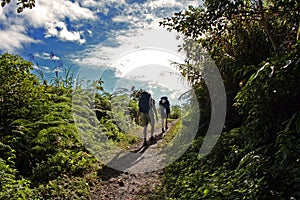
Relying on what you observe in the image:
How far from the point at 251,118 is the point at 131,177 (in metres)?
2.91

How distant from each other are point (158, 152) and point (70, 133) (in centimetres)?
241

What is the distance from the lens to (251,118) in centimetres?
513

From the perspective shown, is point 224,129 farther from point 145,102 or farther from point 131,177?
point 145,102

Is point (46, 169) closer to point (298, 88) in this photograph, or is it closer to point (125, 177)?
point (125, 177)

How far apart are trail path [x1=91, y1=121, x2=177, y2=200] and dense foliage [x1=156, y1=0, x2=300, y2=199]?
385mm

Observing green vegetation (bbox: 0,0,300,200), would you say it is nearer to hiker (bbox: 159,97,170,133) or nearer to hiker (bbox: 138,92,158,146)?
hiker (bbox: 138,92,158,146)

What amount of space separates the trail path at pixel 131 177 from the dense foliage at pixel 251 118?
0.38 meters

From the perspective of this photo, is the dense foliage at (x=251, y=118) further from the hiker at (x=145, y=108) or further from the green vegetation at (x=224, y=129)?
the hiker at (x=145, y=108)

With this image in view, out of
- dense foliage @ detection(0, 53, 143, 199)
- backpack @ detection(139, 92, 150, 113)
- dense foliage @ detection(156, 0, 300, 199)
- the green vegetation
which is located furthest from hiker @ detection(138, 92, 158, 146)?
dense foliage @ detection(156, 0, 300, 199)

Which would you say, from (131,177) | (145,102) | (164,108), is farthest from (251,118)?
(164,108)

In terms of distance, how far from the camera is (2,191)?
4.00 m

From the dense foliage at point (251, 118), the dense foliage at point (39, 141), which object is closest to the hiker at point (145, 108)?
the dense foliage at point (39, 141)

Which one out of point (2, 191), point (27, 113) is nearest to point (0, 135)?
point (27, 113)

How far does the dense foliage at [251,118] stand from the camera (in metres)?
2.98
